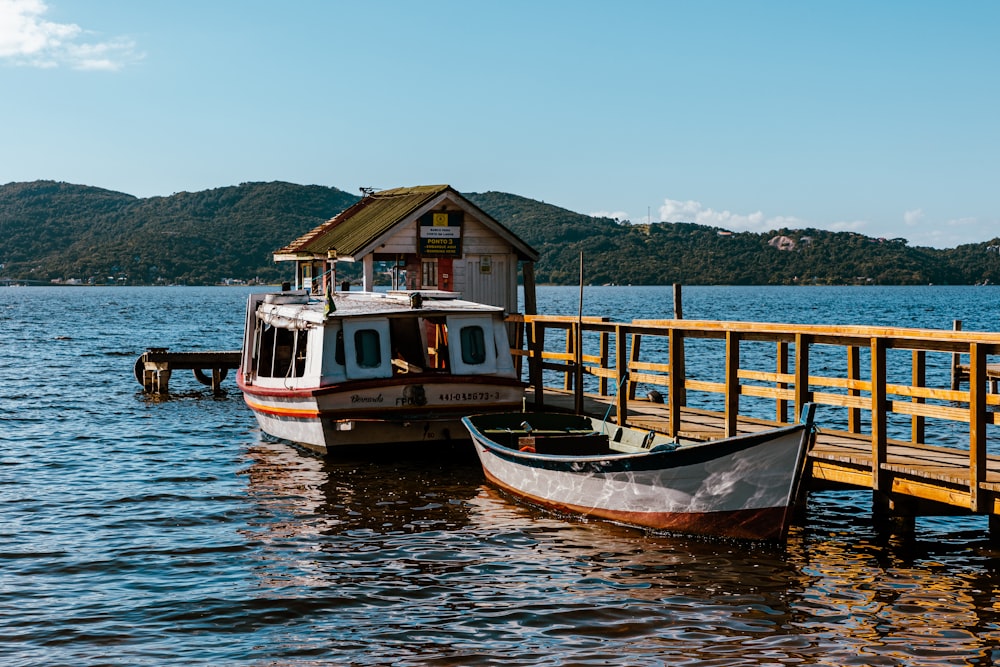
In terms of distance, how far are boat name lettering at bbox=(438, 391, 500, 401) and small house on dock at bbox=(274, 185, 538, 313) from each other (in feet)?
21.6

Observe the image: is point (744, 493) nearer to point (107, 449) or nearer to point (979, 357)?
point (979, 357)

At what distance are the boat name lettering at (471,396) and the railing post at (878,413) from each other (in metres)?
7.94

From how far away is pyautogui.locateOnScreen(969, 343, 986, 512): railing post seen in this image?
41.7 ft

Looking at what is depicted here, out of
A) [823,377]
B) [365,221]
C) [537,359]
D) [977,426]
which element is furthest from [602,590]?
[365,221]

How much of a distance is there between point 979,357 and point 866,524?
415cm

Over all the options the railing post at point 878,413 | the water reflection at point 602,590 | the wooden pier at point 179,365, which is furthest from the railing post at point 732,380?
the wooden pier at point 179,365

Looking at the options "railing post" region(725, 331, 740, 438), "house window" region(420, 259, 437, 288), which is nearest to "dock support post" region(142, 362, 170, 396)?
"house window" region(420, 259, 437, 288)

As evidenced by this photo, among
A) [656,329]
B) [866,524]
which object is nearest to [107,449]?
[656,329]

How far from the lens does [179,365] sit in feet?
113

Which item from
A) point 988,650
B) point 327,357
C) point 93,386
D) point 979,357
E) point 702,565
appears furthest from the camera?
point 93,386

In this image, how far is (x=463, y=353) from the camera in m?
20.6

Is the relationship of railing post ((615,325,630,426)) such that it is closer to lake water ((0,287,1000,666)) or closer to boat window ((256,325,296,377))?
lake water ((0,287,1000,666))

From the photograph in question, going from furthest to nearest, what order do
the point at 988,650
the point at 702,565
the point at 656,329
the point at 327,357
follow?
the point at 327,357, the point at 656,329, the point at 702,565, the point at 988,650

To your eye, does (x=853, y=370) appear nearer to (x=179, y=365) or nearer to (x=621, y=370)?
(x=621, y=370)
